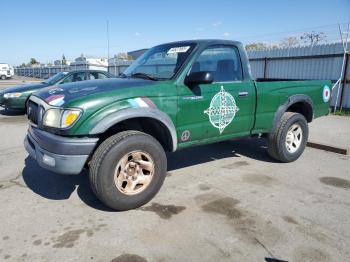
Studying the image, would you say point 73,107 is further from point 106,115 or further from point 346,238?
point 346,238

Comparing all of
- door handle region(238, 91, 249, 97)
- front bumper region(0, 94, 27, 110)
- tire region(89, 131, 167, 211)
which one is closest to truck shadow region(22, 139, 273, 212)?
tire region(89, 131, 167, 211)

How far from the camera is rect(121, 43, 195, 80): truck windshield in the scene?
4275mm

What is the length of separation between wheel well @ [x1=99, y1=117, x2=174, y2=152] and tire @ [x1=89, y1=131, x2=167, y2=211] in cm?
26

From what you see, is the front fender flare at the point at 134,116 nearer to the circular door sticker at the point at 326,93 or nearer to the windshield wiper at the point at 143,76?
the windshield wiper at the point at 143,76

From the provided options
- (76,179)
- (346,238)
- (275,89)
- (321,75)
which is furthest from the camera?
(321,75)

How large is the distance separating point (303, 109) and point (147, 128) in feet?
10.4

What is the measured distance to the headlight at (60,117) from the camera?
336 cm

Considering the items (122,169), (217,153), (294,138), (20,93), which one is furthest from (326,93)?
(20,93)

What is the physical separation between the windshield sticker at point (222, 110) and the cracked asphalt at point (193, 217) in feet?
2.74

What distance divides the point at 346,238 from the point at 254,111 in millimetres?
2251

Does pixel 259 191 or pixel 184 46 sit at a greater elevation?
pixel 184 46

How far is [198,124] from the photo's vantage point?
4301 mm

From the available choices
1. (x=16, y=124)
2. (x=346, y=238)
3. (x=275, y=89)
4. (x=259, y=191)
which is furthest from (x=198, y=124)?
(x=16, y=124)

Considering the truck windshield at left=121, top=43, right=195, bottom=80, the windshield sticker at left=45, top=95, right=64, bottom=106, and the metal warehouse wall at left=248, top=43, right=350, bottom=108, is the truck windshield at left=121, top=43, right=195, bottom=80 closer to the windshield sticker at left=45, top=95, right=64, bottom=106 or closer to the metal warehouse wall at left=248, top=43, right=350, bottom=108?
the windshield sticker at left=45, top=95, right=64, bottom=106
